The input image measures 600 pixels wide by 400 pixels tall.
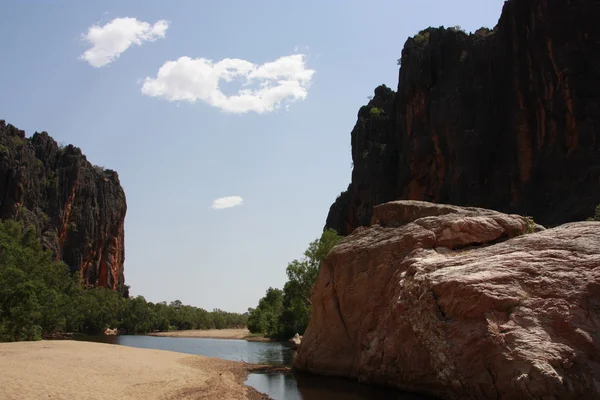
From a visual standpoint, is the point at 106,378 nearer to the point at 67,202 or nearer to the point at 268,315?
the point at 268,315

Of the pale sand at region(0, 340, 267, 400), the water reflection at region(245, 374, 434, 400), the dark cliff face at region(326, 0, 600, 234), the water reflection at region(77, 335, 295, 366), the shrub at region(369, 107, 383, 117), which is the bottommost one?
the water reflection at region(77, 335, 295, 366)

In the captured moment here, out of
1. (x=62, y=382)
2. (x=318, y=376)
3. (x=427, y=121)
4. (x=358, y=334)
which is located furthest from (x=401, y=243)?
(x=427, y=121)

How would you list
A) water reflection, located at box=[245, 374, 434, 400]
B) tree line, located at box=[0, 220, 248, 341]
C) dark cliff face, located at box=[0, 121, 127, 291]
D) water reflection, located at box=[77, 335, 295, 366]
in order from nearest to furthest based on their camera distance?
1. water reflection, located at box=[245, 374, 434, 400]
2. tree line, located at box=[0, 220, 248, 341]
3. water reflection, located at box=[77, 335, 295, 366]
4. dark cliff face, located at box=[0, 121, 127, 291]

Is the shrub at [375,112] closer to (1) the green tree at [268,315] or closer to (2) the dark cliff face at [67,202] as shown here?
(1) the green tree at [268,315]

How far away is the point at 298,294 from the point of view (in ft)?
244

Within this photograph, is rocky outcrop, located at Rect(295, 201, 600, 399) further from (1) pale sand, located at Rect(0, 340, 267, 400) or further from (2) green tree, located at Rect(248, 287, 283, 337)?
(2) green tree, located at Rect(248, 287, 283, 337)

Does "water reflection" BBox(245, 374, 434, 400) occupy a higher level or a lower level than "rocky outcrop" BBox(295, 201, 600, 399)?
lower

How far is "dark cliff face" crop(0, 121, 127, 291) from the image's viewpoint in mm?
105688

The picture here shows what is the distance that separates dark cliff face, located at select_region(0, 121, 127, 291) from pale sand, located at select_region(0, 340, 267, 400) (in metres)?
86.2

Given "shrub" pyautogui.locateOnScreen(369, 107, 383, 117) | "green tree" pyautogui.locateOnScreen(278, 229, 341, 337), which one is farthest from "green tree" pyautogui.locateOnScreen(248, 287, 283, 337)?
"shrub" pyautogui.locateOnScreen(369, 107, 383, 117)

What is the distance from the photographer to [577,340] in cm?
1568

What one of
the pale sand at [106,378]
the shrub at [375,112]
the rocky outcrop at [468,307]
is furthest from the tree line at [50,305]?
the shrub at [375,112]

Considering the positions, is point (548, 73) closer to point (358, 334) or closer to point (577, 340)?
point (358, 334)

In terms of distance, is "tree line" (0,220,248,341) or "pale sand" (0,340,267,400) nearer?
"pale sand" (0,340,267,400)
